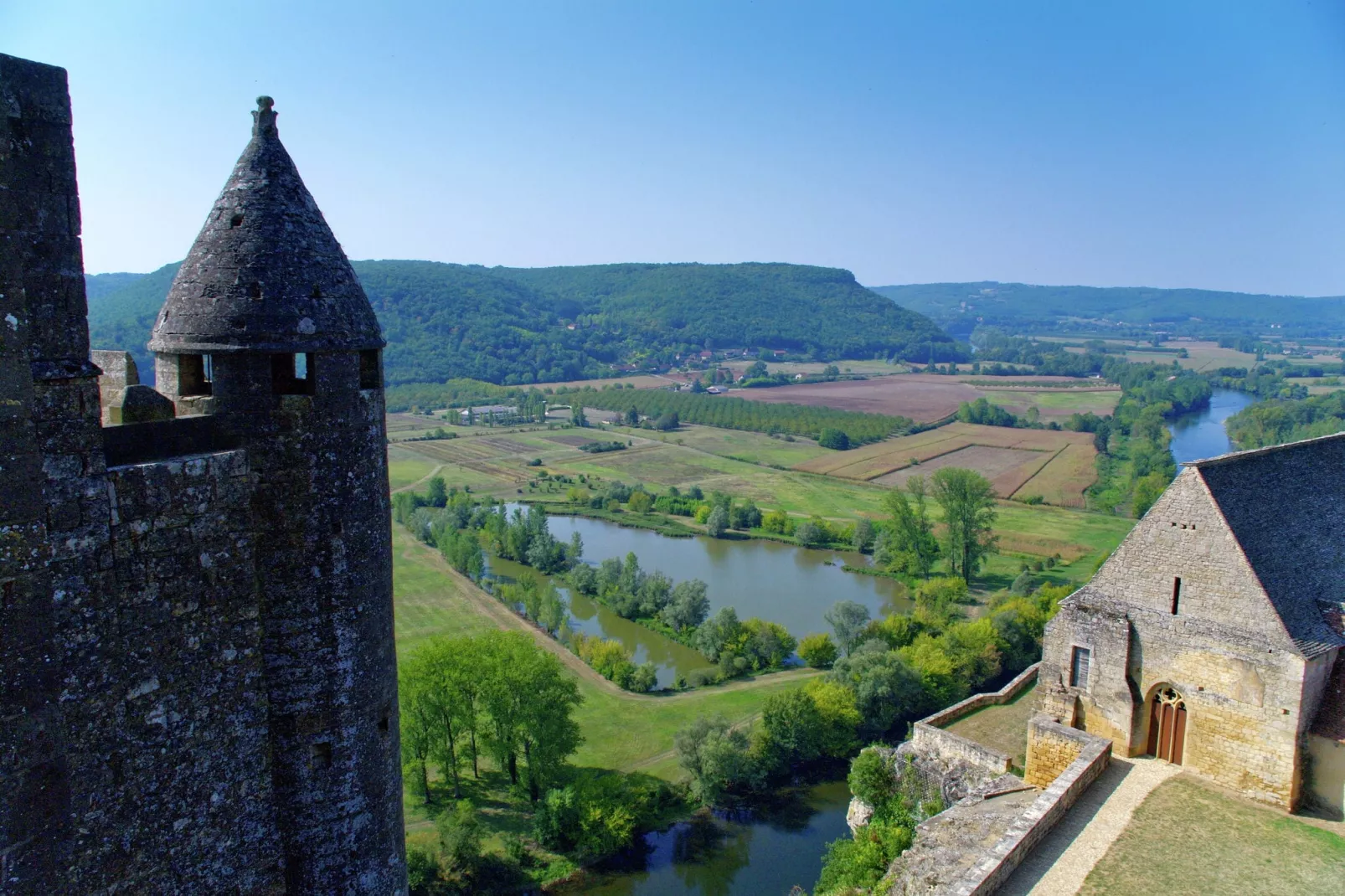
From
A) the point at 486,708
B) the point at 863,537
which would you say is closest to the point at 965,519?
the point at 863,537

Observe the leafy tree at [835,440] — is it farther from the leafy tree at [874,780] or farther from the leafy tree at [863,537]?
the leafy tree at [874,780]

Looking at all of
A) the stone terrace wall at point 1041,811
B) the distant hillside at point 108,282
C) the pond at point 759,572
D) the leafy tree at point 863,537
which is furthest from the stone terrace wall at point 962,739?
the distant hillside at point 108,282

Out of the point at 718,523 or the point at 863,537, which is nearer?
the point at 863,537

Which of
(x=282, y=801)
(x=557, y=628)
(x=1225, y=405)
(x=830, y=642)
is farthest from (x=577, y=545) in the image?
(x=1225, y=405)

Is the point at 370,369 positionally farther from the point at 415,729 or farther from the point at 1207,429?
the point at 1207,429

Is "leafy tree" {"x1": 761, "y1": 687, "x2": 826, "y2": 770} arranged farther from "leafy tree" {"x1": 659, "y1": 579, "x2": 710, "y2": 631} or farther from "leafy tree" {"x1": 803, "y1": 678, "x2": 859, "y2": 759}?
"leafy tree" {"x1": 659, "y1": 579, "x2": 710, "y2": 631}

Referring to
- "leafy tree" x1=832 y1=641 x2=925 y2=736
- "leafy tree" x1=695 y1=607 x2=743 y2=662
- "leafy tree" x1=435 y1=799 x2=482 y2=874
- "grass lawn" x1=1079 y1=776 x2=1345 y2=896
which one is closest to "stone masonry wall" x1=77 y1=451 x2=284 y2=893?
"grass lawn" x1=1079 y1=776 x2=1345 y2=896
